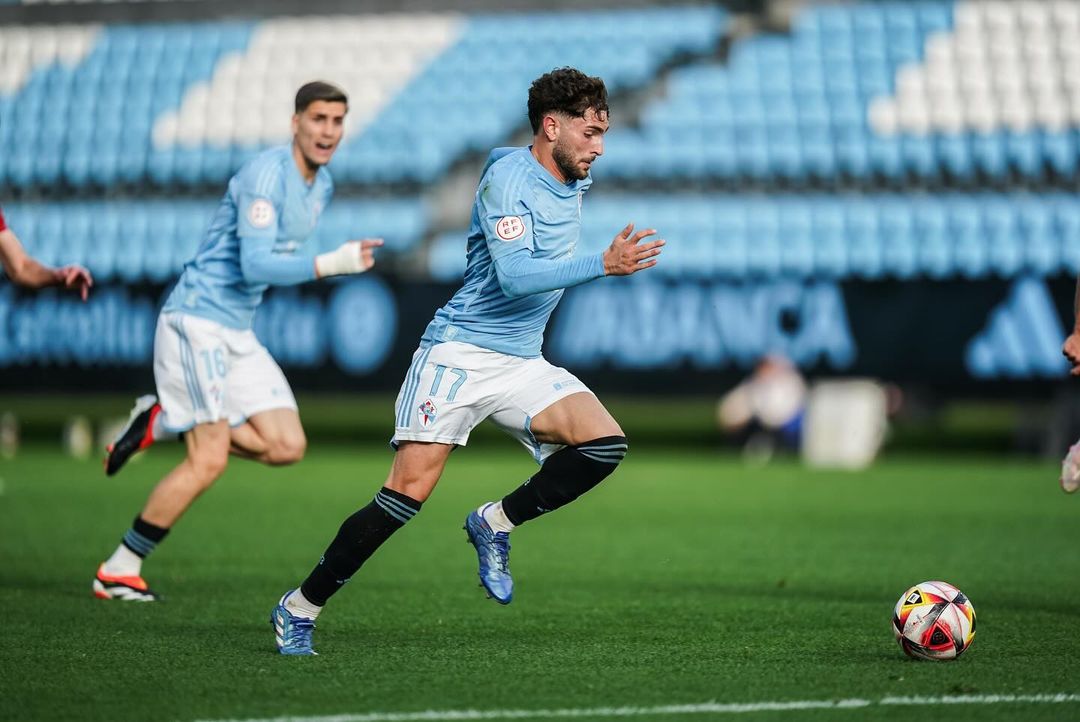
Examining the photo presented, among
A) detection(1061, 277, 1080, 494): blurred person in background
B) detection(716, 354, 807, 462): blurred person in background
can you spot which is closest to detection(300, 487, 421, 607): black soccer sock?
detection(1061, 277, 1080, 494): blurred person in background

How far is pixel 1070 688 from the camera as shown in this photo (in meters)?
4.96

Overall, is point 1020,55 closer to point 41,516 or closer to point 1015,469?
point 1015,469

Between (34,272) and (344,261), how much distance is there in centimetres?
158

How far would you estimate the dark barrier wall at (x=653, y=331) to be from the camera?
61.1 feet

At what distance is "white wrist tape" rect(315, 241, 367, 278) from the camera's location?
6.04 metres

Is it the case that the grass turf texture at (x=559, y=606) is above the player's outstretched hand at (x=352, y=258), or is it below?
below

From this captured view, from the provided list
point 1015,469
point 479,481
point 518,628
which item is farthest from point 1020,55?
point 518,628

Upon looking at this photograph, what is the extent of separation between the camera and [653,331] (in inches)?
767

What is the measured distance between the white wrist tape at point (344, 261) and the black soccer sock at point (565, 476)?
1.08 meters

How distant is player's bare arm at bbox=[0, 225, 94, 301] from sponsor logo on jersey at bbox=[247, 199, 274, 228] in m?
0.80

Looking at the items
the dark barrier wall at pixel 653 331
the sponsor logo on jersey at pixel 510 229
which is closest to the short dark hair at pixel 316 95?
the sponsor logo on jersey at pixel 510 229

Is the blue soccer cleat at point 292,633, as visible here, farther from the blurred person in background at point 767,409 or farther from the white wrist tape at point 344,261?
the blurred person in background at point 767,409

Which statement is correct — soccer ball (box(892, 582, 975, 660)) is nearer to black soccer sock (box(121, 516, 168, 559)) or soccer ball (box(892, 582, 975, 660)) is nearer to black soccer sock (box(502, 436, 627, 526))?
black soccer sock (box(502, 436, 627, 526))

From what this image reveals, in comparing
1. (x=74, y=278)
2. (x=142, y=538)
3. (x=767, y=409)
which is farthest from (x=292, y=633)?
(x=767, y=409)
